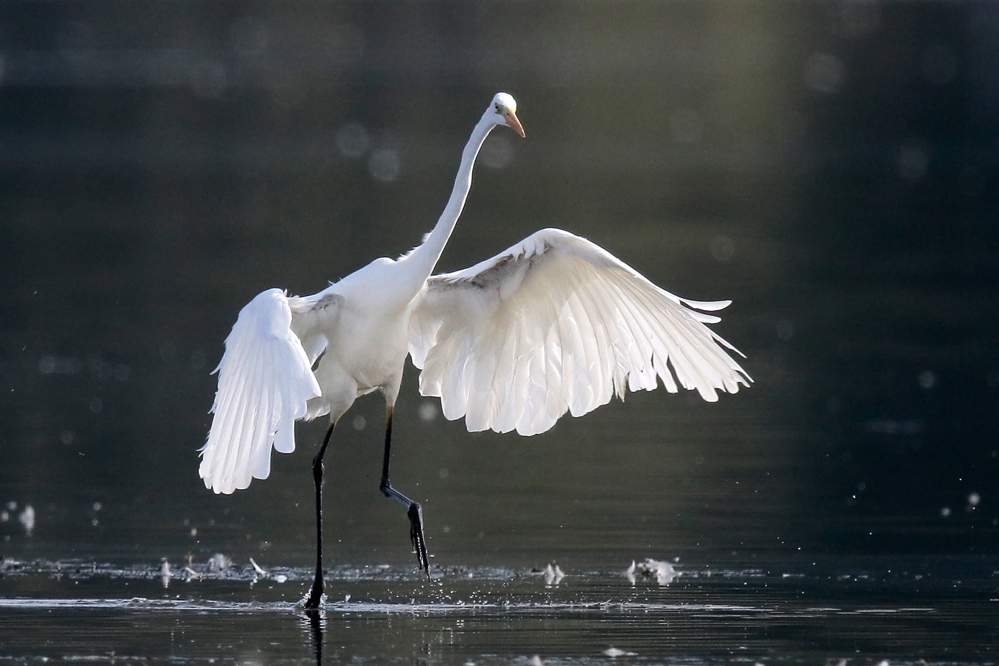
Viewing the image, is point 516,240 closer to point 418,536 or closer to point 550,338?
point 550,338

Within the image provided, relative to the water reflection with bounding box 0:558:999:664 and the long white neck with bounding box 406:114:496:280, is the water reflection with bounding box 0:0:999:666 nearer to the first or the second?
the water reflection with bounding box 0:558:999:664

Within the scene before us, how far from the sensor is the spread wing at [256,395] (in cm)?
827

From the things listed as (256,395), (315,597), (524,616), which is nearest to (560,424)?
(315,597)

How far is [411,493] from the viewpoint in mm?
12125

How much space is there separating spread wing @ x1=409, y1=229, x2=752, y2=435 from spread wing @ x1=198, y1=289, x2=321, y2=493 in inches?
72.5

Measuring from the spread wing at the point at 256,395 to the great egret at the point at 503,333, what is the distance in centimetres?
51

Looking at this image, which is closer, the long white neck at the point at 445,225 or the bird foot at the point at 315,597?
the bird foot at the point at 315,597

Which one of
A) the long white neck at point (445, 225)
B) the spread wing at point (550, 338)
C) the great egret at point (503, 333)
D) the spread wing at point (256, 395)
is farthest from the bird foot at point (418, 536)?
the spread wing at point (256, 395)

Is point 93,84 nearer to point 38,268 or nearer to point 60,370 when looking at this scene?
point 38,268

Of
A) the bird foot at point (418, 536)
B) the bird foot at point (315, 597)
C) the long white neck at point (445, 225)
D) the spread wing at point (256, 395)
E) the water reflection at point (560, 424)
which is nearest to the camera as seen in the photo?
the spread wing at point (256, 395)

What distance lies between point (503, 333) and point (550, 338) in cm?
30

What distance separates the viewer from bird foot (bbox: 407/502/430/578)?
9781mm

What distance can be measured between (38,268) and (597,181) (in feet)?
43.9

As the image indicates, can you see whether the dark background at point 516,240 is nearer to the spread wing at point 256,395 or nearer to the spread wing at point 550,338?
the spread wing at point 550,338
